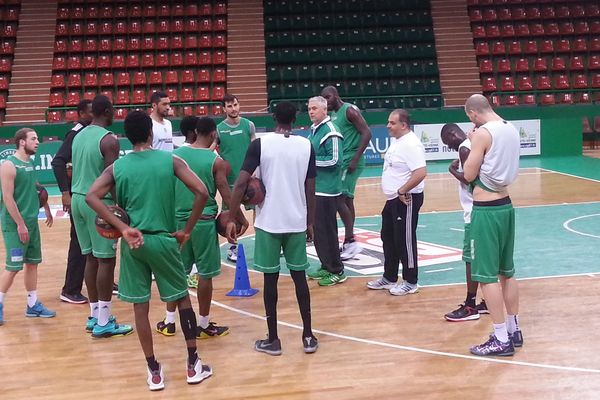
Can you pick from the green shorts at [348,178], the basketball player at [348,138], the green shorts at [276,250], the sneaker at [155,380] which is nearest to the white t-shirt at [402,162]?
the basketball player at [348,138]

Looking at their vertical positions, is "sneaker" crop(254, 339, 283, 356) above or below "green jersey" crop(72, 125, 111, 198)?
below

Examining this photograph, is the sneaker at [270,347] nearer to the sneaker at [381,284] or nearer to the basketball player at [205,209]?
the basketball player at [205,209]

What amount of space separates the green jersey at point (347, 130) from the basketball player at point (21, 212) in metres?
3.21

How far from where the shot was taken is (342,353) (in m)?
6.06

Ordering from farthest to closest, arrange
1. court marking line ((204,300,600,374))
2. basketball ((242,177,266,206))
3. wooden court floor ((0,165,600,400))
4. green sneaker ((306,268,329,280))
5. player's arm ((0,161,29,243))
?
green sneaker ((306,268,329,280)) → player's arm ((0,161,29,243)) → basketball ((242,177,266,206)) → court marking line ((204,300,600,374)) → wooden court floor ((0,165,600,400))

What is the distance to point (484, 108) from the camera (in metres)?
5.82

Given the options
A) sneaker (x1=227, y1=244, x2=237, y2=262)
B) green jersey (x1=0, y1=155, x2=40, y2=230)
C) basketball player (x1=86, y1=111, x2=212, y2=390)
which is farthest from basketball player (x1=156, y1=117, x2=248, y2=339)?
sneaker (x1=227, y1=244, x2=237, y2=262)

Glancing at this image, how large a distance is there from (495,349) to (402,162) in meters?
2.22

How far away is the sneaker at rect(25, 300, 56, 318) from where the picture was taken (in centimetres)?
734

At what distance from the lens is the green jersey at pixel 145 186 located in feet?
16.8

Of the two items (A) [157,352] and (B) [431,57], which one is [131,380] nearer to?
(A) [157,352]

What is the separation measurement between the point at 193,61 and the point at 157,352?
18.1m

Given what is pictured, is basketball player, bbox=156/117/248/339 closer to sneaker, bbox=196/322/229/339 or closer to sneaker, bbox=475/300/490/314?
sneaker, bbox=196/322/229/339

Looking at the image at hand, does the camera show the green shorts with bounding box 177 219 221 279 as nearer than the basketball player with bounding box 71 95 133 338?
Yes
